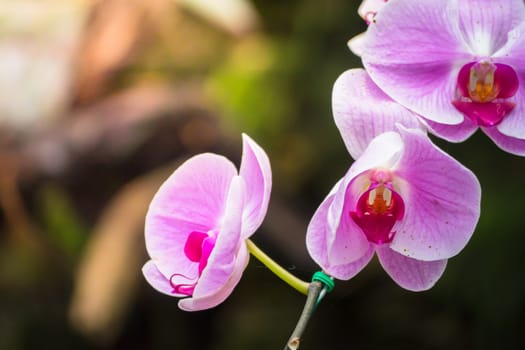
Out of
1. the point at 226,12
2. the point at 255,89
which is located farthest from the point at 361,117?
the point at 255,89

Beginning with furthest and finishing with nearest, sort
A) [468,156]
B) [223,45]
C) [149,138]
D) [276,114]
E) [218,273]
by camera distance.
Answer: [223,45]
[276,114]
[149,138]
[468,156]
[218,273]

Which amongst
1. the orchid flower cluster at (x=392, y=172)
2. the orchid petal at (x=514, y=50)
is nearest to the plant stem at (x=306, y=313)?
the orchid flower cluster at (x=392, y=172)

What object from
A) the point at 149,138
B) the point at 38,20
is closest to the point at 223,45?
the point at 149,138

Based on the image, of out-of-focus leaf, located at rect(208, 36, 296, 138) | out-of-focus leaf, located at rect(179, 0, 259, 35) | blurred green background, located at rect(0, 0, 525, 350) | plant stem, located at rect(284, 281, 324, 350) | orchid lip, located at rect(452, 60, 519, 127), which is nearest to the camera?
plant stem, located at rect(284, 281, 324, 350)

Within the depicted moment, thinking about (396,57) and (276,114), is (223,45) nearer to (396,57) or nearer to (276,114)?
(276,114)

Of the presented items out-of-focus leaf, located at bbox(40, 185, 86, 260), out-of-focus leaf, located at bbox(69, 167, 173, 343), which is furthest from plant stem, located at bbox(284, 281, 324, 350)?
out-of-focus leaf, located at bbox(40, 185, 86, 260)

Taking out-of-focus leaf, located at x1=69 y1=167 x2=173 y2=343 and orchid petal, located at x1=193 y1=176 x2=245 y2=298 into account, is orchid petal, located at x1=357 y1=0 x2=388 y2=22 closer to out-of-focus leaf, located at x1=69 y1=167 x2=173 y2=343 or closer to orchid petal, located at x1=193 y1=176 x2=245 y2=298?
orchid petal, located at x1=193 y1=176 x2=245 y2=298
